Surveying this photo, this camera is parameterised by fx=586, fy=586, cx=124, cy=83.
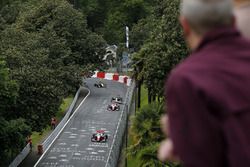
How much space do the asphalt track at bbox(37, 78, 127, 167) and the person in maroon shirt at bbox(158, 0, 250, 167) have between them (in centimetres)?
3541

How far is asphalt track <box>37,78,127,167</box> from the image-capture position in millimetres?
38969

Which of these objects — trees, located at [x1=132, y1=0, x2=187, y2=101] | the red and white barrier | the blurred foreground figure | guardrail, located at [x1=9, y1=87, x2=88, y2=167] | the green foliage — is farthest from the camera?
the red and white barrier

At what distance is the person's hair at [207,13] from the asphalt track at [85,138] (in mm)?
35340

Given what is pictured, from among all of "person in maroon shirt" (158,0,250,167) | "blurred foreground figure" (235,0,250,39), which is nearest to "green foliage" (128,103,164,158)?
"blurred foreground figure" (235,0,250,39)

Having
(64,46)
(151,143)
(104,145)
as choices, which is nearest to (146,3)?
(64,46)

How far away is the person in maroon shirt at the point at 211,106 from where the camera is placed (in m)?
2.47

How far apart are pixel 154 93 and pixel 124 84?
3603cm

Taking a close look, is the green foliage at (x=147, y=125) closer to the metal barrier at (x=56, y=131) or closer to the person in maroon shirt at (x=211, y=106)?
the person in maroon shirt at (x=211, y=106)

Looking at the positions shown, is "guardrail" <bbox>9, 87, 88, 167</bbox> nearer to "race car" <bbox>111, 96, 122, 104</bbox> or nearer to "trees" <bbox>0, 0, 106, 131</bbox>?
"trees" <bbox>0, 0, 106, 131</bbox>

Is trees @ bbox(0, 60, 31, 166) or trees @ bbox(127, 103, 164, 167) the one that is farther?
trees @ bbox(0, 60, 31, 166)

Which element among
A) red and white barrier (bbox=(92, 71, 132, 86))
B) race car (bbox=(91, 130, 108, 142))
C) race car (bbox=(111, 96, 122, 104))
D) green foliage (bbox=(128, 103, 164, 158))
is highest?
red and white barrier (bbox=(92, 71, 132, 86))

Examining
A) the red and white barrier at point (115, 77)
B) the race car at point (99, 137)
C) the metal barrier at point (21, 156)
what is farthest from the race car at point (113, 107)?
the metal barrier at point (21, 156)

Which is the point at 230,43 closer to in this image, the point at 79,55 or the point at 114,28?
the point at 79,55

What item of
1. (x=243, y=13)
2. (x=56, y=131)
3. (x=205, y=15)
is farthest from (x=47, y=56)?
(x=205, y=15)
